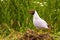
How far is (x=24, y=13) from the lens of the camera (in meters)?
6.18

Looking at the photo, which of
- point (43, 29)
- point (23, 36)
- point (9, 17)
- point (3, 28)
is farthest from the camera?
point (9, 17)

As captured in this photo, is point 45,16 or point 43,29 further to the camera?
point 45,16

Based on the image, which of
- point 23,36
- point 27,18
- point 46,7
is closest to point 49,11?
point 46,7

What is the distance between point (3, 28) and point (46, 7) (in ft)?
3.34

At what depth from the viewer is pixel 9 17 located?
617cm

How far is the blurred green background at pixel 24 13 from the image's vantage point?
5965mm

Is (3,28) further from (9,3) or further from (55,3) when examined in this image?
(55,3)

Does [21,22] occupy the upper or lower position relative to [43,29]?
upper

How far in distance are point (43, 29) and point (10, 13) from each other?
119 centimetres

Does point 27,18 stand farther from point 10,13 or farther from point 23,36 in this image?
point 23,36

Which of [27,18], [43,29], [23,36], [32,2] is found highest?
[32,2]

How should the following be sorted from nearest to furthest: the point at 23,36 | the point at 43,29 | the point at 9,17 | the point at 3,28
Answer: the point at 23,36, the point at 43,29, the point at 3,28, the point at 9,17

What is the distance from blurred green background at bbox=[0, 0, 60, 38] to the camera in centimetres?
596

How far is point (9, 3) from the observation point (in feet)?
20.7
